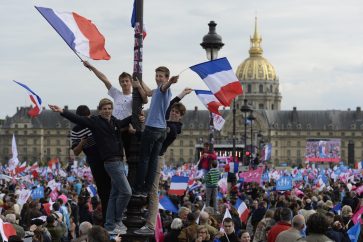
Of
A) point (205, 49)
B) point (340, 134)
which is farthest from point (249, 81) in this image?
point (205, 49)

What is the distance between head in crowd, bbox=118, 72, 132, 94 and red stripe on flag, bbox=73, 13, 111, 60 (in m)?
0.52

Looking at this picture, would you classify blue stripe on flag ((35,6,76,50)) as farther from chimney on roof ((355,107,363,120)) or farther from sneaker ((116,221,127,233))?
chimney on roof ((355,107,363,120))

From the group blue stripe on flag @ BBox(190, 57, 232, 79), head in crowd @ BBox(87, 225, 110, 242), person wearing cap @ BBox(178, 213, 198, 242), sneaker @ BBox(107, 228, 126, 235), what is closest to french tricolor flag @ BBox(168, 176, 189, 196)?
blue stripe on flag @ BBox(190, 57, 232, 79)

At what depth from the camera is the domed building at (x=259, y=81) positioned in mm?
190375

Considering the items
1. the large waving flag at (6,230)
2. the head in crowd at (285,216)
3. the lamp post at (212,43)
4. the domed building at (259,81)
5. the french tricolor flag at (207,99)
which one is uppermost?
the domed building at (259,81)

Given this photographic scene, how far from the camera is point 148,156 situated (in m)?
9.31

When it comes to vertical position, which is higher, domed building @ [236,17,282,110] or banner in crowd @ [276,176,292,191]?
domed building @ [236,17,282,110]

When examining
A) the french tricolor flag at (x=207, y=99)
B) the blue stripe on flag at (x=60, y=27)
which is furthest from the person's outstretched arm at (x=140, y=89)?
the french tricolor flag at (x=207, y=99)

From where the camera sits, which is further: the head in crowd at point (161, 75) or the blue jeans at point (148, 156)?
the blue jeans at point (148, 156)

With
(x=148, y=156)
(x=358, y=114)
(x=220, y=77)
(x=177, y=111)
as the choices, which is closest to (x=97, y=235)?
(x=148, y=156)

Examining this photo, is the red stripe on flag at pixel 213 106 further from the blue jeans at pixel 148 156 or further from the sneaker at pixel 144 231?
the sneaker at pixel 144 231

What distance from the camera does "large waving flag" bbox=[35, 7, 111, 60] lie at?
968cm

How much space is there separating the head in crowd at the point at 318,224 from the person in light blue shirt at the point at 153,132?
185 cm

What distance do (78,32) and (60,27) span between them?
21cm
